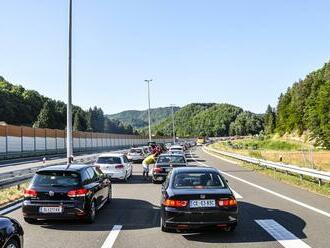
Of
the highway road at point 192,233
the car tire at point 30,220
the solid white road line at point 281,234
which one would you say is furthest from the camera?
the car tire at point 30,220

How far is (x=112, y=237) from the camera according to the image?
961 cm

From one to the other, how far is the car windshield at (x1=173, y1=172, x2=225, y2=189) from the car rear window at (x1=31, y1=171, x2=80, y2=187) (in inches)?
95.5

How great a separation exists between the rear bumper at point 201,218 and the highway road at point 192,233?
10.9 inches

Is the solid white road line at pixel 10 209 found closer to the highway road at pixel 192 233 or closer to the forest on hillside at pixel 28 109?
the highway road at pixel 192 233

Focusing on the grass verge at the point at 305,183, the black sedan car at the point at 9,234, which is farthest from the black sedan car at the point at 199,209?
the grass verge at the point at 305,183

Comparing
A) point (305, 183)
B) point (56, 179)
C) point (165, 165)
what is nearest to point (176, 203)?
point (56, 179)

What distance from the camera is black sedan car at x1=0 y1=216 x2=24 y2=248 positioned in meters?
6.41

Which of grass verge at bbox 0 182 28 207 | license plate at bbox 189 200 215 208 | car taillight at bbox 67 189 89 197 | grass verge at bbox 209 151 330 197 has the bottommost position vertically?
grass verge at bbox 209 151 330 197

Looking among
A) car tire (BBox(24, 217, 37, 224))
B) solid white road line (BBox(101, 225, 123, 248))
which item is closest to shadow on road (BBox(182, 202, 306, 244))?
solid white road line (BBox(101, 225, 123, 248))

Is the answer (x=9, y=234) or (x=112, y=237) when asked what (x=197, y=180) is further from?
(x=9, y=234)

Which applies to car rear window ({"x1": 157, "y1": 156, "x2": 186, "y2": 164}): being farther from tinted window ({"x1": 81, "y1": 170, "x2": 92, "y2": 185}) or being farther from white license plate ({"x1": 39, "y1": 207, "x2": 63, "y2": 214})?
white license plate ({"x1": 39, "y1": 207, "x2": 63, "y2": 214})

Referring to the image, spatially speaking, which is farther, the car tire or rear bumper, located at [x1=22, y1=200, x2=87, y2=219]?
the car tire

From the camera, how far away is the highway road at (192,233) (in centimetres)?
901

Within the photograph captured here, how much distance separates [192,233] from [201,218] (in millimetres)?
851
